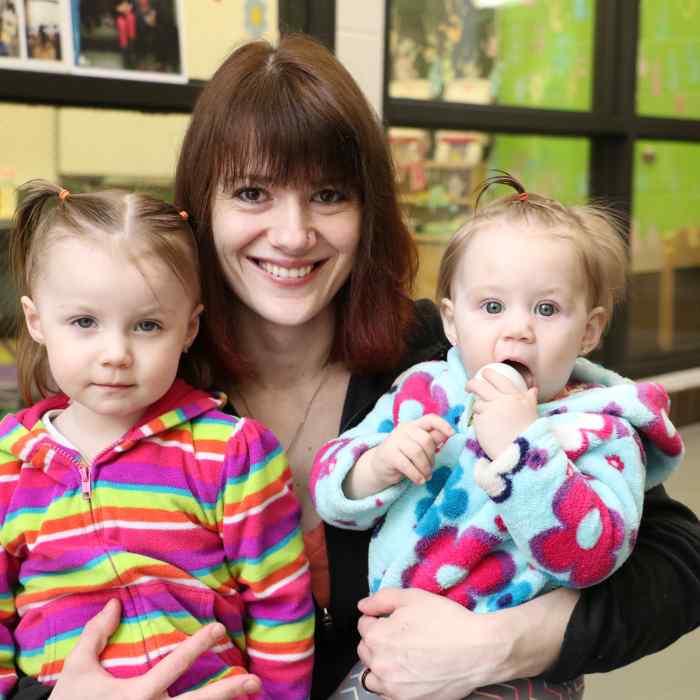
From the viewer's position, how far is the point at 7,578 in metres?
1.28

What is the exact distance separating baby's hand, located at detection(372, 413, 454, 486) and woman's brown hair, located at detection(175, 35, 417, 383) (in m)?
0.32

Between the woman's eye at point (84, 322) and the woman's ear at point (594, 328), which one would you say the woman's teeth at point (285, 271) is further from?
the woman's ear at point (594, 328)

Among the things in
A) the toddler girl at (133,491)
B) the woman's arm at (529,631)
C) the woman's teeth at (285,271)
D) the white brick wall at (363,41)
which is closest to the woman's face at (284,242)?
the woman's teeth at (285,271)

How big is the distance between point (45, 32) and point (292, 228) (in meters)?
1.61

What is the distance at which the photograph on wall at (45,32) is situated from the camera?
264cm

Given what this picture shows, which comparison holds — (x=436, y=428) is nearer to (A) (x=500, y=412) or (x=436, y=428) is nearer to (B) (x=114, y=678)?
(A) (x=500, y=412)

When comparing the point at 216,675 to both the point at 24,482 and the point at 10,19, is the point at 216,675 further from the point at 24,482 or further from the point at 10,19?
the point at 10,19

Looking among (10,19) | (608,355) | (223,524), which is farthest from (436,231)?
(223,524)

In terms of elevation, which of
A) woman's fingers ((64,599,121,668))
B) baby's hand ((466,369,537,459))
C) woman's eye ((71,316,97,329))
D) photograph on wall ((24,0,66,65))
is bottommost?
woman's fingers ((64,599,121,668))

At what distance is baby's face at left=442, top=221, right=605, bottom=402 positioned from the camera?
1273 mm

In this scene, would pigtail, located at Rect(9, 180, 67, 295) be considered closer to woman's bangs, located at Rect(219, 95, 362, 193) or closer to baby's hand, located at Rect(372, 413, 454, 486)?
woman's bangs, located at Rect(219, 95, 362, 193)

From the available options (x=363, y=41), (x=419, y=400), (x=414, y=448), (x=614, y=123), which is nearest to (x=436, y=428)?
(x=414, y=448)

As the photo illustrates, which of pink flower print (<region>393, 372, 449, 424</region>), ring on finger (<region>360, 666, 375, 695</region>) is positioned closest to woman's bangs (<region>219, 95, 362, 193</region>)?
pink flower print (<region>393, 372, 449, 424</region>)

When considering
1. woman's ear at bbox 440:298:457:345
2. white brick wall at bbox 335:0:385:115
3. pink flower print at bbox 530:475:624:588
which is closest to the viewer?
pink flower print at bbox 530:475:624:588
